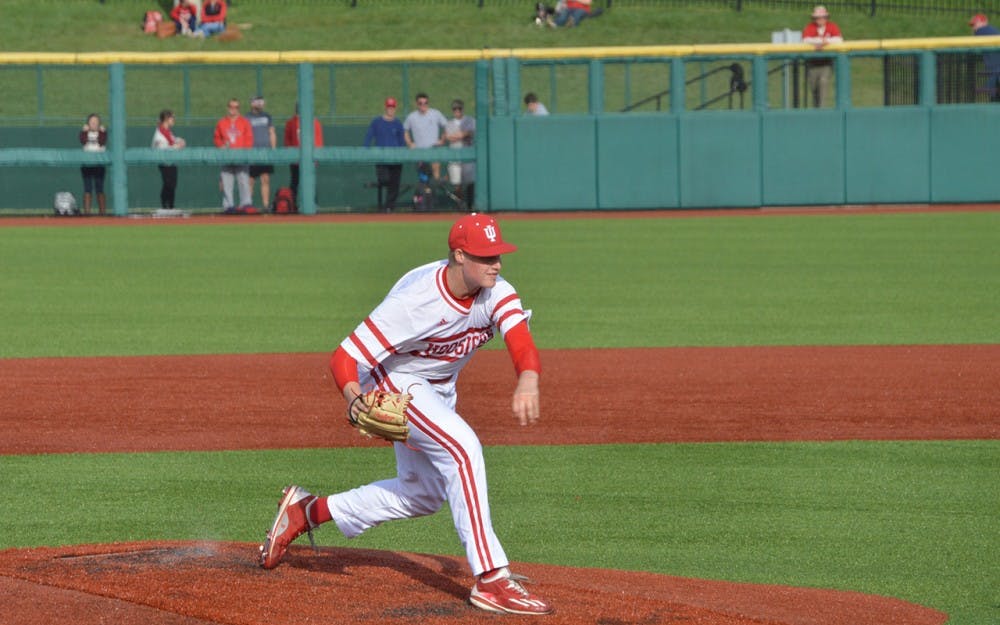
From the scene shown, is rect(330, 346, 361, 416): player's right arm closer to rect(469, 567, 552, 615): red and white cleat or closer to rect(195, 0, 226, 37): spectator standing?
rect(469, 567, 552, 615): red and white cleat

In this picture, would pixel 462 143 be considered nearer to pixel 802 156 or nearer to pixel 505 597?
pixel 802 156

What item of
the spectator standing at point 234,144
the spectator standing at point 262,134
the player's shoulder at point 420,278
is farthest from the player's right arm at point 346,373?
the spectator standing at point 262,134

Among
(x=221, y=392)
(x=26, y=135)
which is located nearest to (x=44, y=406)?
(x=221, y=392)

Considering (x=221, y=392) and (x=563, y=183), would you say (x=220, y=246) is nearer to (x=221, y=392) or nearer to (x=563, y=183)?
(x=563, y=183)

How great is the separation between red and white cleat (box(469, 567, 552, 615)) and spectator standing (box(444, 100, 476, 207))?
2058 centimetres

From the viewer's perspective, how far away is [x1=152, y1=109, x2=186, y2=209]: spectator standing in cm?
2567

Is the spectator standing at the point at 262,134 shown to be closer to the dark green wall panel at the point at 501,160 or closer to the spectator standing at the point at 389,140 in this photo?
the spectator standing at the point at 389,140

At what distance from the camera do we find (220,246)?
21.3 meters

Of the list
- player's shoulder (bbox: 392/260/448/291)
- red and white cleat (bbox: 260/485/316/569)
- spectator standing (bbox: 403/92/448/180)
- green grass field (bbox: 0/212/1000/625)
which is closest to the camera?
player's shoulder (bbox: 392/260/448/291)

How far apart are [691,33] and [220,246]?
21.1 meters

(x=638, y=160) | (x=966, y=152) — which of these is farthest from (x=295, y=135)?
(x=966, y=152)

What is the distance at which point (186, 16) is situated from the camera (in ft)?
126

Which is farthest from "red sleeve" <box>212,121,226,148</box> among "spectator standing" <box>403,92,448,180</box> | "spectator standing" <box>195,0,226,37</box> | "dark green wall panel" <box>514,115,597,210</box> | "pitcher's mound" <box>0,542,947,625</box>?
"pitcher's mound" <box>0,542,947,625</box>

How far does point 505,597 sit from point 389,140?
827 inches
